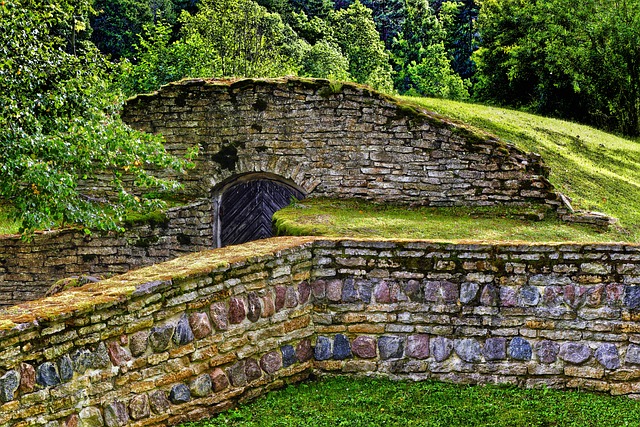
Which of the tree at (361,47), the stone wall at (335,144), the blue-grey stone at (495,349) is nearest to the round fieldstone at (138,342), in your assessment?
the blue-grey stone at (495,349)

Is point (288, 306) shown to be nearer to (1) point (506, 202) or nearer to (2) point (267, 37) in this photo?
(1) point (506, 202)

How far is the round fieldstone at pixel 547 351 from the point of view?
625cm

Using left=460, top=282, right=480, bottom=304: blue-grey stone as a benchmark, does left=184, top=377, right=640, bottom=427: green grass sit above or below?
below

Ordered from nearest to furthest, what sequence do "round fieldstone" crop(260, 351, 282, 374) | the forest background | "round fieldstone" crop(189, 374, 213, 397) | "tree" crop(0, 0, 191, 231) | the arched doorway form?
1. "round fieldstone" crop(189, 374, 213, 397)
2. "round fieldstone" crop(260, 351, 282, 374)
3. "tree" crop(0, 0, 191, 231)
4. the forest background
5. the arched doorway

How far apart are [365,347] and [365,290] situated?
0.47 meters

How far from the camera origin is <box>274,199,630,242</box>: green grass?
1008 centimetres

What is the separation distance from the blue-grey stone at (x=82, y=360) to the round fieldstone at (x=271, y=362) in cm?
154

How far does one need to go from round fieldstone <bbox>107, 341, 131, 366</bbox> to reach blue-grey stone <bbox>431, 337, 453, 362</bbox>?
2499 millimetres

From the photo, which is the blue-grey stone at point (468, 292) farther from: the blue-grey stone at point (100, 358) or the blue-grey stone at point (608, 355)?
the blue-grey stone at point (100, 358)

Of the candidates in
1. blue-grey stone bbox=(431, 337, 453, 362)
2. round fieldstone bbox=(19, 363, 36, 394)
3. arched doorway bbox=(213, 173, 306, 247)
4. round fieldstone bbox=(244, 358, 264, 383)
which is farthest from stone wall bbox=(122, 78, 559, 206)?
round fieldstone bbox=(19, 363, 36, 394)

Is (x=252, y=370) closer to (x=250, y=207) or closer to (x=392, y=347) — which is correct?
(x=392, y=347)

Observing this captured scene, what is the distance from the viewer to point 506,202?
1164 cm

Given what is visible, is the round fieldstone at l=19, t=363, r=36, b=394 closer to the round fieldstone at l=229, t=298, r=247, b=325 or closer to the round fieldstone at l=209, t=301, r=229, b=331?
the round fieldstone at l=209, t=301, r=229, b=331

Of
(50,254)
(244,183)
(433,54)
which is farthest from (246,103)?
(433,54)
